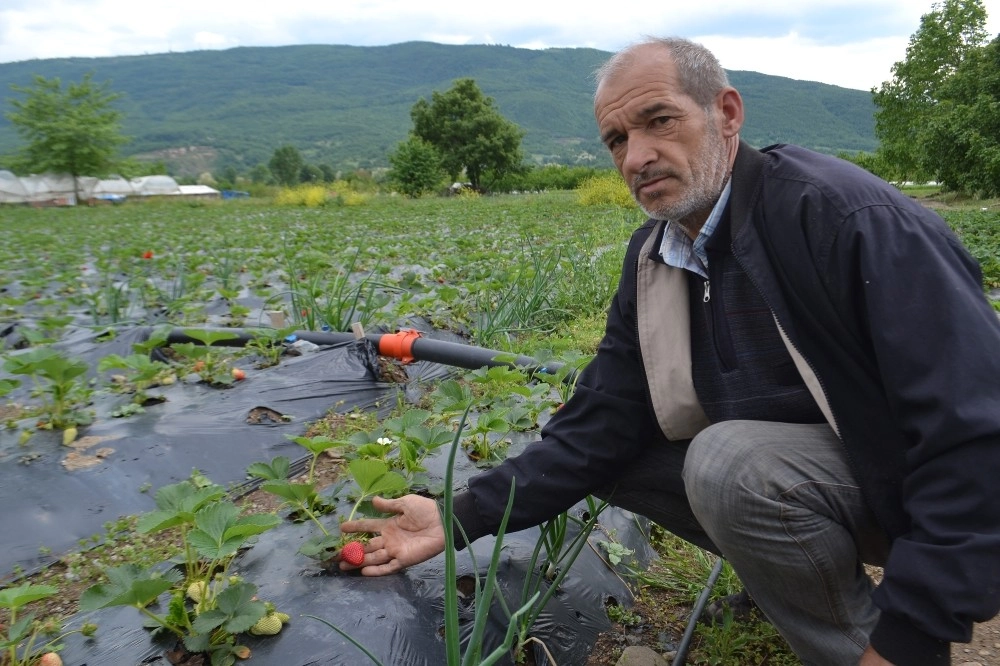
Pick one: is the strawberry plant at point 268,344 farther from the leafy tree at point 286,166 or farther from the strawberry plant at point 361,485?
the leafy tree at point 286,166

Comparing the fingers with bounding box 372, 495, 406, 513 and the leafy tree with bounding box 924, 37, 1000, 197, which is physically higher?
the leafy tree with bounding box 924, 37, 1000, 197

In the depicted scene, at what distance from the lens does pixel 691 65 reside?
143cm

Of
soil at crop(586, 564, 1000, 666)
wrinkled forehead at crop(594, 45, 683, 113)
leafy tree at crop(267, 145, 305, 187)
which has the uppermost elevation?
wrinkled forehead at crop(594, 45, 683, 113)

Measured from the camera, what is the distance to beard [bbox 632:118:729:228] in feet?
4.66

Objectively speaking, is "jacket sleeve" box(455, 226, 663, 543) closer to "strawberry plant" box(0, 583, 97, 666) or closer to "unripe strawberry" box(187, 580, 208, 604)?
"unripe strawberry" box(187, 580, 208, 604)

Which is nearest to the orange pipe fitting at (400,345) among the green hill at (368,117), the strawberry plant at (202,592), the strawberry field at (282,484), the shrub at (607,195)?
the strawberry field at (282,484)

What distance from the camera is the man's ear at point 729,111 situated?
145 cm

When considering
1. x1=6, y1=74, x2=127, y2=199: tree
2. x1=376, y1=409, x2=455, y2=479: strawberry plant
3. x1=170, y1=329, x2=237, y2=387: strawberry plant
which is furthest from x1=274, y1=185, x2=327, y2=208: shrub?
x1=376, y1=409, x2=455, y2=479: strawberry plant

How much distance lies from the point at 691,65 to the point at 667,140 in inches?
6.5

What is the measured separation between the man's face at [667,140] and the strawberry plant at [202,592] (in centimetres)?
104

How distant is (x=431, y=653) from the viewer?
4.46ft

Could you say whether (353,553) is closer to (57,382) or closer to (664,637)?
(664,637)

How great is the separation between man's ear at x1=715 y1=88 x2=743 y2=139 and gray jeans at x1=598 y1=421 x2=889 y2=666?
2.05 ft

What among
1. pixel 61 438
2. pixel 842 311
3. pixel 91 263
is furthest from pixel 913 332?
pixel 91 263
